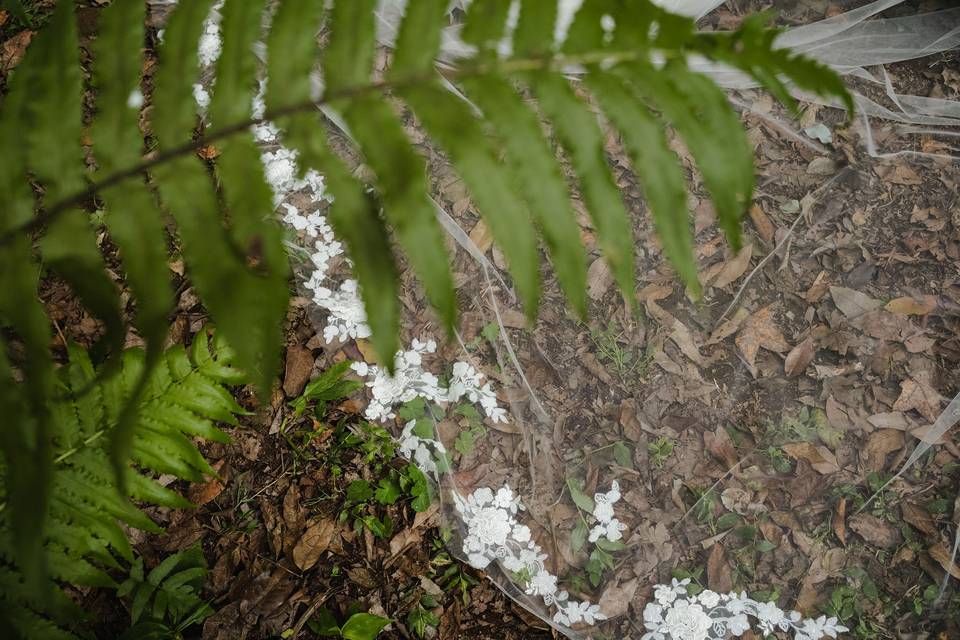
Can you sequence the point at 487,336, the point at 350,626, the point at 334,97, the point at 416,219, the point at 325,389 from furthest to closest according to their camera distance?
the point at 325,389, the point at 487,336, the point at 350,626, the point at 334,97, the point at 416,219

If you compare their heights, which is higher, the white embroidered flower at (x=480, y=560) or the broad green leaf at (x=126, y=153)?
the broad green leaf at (x=126, y=153)

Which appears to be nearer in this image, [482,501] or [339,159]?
[339,159]

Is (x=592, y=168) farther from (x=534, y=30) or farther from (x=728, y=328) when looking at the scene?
(x=728, y=328)

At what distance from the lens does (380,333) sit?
0.73m

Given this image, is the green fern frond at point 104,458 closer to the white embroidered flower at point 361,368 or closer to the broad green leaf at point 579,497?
the white embroidered flower at point 361,368

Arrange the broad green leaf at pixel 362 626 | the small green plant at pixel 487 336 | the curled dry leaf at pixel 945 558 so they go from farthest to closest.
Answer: the small green plant at pixel 487 336, the broad green leaf at pixel 362 626, the curled dry leaf at pixel 945 558

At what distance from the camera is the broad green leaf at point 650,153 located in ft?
2.62

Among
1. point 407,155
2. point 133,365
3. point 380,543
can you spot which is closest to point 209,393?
point 133,365

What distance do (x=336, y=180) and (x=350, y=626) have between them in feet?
5.58

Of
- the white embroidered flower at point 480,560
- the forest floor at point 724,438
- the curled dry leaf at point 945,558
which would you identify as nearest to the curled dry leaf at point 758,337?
the forest floor at point 724,438

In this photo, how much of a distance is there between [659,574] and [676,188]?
1525mm

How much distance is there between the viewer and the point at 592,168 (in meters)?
0.80

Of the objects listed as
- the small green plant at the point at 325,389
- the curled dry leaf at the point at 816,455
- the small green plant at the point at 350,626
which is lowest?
the small green plant at the point at 350,626

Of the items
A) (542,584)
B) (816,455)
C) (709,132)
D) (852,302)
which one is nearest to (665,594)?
(542,584)
